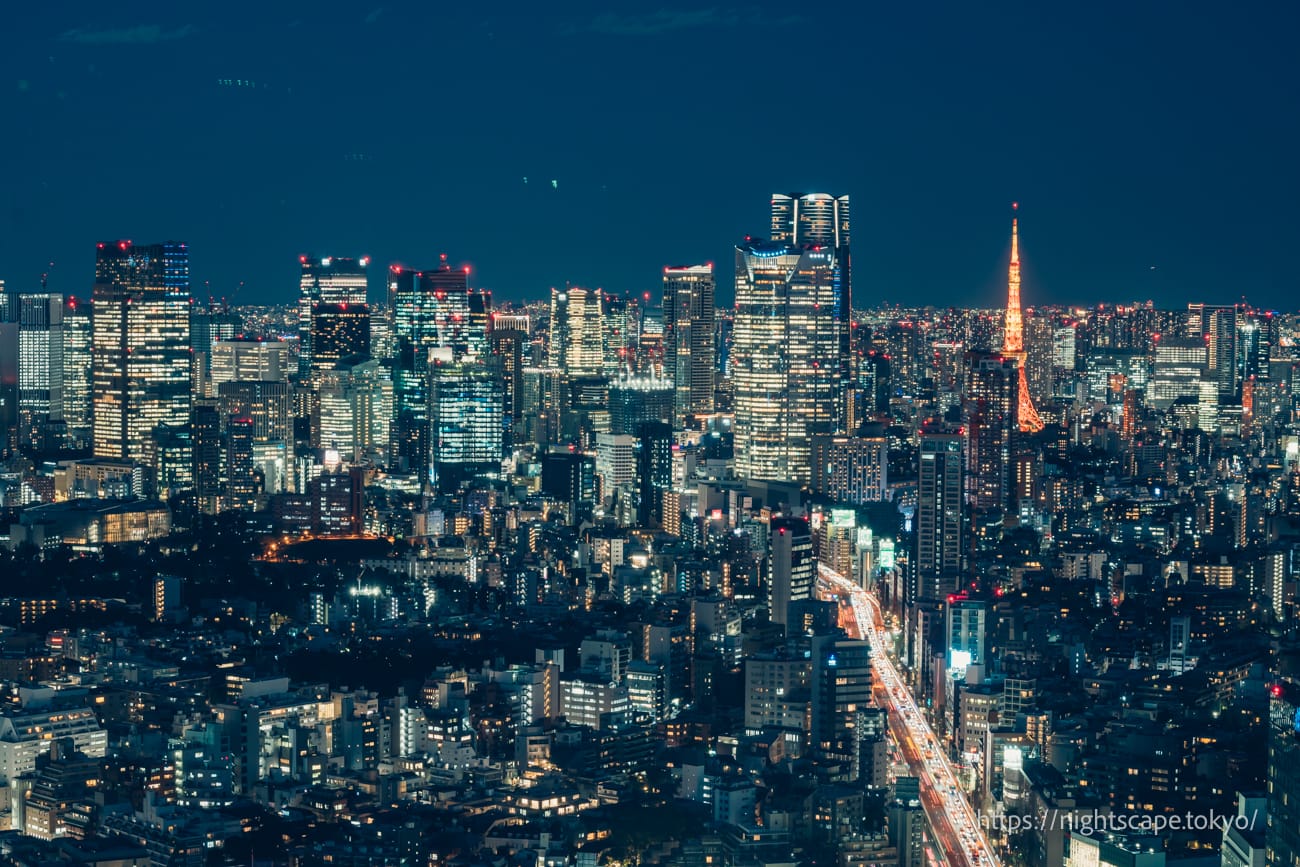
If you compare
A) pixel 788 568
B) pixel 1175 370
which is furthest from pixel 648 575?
pixel 1175 370

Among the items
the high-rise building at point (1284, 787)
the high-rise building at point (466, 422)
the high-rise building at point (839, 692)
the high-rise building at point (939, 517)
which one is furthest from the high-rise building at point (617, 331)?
the high-rise building at point (1284, 787)

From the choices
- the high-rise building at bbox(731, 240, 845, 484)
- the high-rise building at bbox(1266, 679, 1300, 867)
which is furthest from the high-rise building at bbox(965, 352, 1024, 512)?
the high-rise building at bbox(1266, 679, 1300, 867)

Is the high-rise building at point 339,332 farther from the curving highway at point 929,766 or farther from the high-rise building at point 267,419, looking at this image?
the curving highway at point 929,766

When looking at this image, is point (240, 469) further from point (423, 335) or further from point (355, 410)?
point (423, 335)

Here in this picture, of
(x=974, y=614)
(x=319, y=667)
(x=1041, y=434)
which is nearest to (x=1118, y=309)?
(x=1041, y=434)

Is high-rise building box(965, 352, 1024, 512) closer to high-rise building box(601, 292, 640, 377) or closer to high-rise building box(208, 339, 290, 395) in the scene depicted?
high-rise building box(601, 292, 640, 377)
